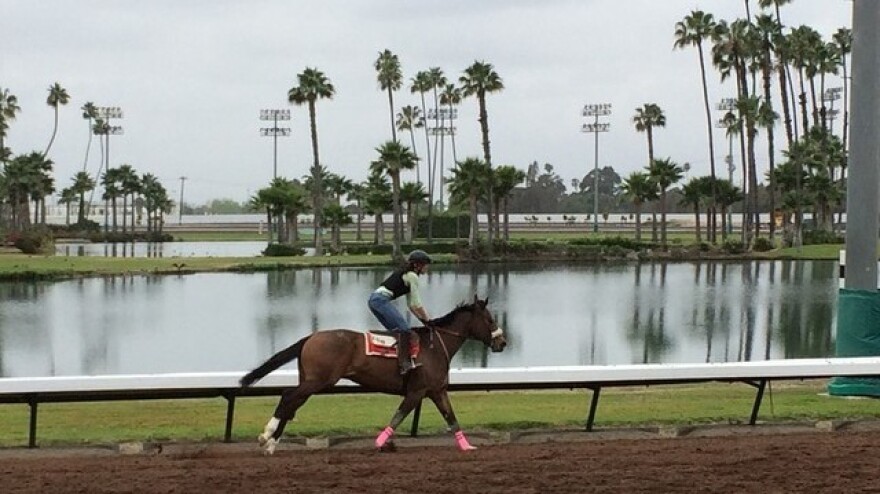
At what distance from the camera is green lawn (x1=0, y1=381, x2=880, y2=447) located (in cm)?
1254

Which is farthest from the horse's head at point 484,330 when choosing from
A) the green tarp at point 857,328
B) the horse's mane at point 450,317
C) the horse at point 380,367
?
the green tarp at point 857,328

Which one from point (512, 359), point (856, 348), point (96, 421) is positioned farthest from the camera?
point (512, 359)

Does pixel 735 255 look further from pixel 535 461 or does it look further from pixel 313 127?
pixel 535 461

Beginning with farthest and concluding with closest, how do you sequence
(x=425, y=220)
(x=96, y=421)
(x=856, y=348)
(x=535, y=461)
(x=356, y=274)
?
(x=425, y=220) < (x=356, y=274) < (x=856, y=348) < (x=96, y=421) < (x=535, y=461)

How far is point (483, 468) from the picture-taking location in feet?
31.6

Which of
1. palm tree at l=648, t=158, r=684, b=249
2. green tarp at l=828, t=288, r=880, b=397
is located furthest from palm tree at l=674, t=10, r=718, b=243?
green tarp at l=828, t=288, r=880, b=397

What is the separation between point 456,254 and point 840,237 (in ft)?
106

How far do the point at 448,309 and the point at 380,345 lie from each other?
3285cm

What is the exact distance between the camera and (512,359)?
27359 mm

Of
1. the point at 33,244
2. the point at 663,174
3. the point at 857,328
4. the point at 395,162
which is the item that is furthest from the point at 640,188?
the point at 857,328

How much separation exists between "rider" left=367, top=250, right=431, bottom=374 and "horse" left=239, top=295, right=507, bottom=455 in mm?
106

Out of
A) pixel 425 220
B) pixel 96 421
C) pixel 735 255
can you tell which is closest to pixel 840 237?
pixel 735 255

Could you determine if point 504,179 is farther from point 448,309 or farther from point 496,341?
point 496,341

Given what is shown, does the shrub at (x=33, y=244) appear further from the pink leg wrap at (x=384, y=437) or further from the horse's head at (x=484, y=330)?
the pink leg wrap at (x=384, y=437)
